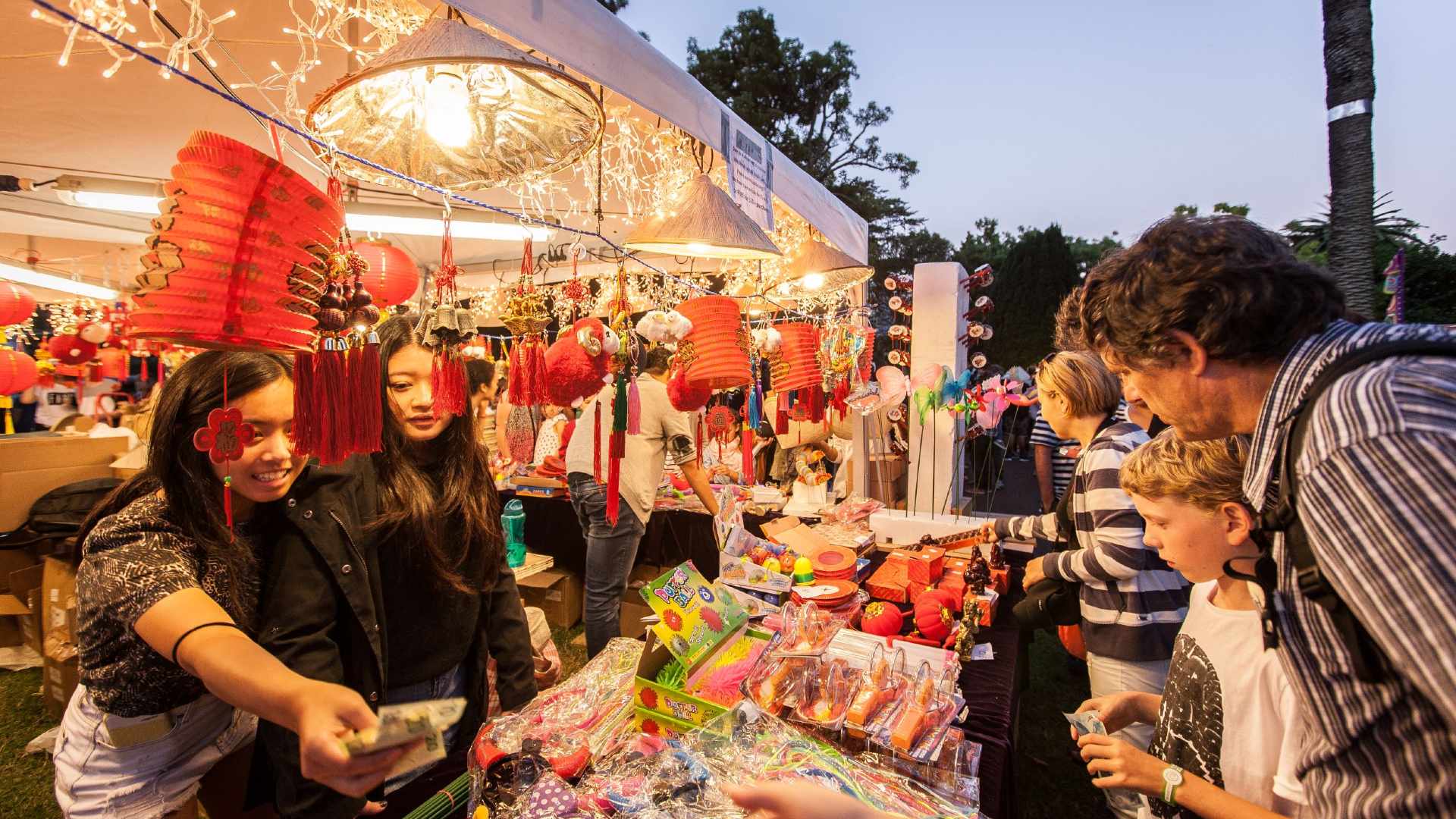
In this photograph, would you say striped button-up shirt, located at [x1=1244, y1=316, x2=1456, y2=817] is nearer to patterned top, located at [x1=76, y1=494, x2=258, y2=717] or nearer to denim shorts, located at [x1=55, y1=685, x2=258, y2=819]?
Result: patterned top, located at [x1=76, y1=494, x2=258, y2=717]

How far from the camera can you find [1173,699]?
1.35 metres

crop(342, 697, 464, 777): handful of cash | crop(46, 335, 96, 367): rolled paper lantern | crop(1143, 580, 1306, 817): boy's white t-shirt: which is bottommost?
crop(1143, 580, 1306, 817): boy's white t-shirt

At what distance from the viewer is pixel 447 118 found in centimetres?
144

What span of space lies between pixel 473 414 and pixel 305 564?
545mm

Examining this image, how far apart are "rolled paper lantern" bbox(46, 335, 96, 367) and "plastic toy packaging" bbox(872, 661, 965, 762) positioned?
6057 mm

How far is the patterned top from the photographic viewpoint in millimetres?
1044

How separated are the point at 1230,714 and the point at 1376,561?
2.87 ft

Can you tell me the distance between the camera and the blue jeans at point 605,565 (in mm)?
3158

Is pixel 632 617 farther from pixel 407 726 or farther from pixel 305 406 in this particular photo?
pixel 407 726

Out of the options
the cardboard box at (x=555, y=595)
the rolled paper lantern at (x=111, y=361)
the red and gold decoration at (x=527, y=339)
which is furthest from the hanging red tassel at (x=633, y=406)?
the rolled paper lantern at (x=111, y=361)

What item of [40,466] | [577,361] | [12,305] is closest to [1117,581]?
[577,361]

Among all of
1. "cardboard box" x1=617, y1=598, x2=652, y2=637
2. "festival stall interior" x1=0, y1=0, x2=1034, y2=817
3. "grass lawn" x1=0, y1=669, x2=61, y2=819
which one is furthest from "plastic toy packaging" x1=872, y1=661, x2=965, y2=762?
"grass lawn" x1=0, y1=669, x2=61, y2=819

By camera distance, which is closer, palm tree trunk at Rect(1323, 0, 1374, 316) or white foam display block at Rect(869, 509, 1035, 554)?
white foam display block at Rect(869, 509, 1035, 554)

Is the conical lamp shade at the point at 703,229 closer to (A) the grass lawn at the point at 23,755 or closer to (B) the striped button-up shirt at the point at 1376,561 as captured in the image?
(B) the striped button-up shirt at the point at 1376,561
